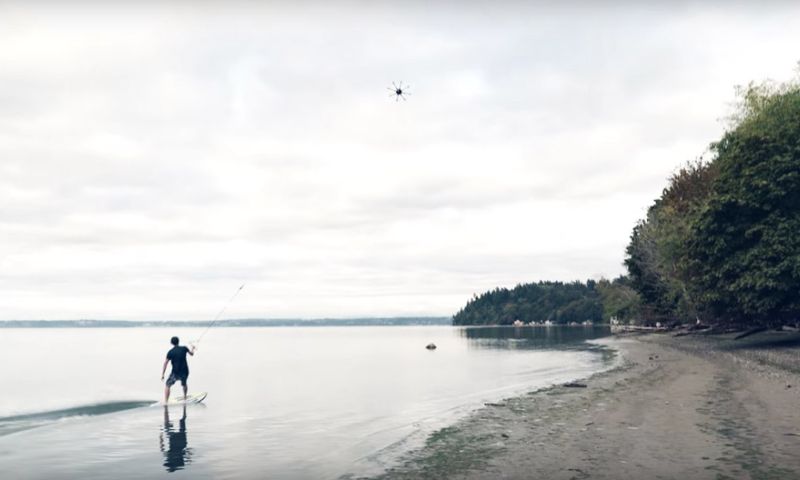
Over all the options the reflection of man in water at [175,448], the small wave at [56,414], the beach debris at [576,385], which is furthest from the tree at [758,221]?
the small wave at [56,414]

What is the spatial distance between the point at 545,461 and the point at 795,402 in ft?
42.0

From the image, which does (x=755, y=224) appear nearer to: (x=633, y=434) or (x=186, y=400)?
(x=633, y=434)

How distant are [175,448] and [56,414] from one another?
52.8ft

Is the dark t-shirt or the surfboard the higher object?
the dark t-shirt

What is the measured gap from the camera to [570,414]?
2419 centimetres

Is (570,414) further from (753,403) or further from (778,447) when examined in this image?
(778,447)

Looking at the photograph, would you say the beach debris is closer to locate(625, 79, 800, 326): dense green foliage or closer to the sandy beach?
the sandy beach

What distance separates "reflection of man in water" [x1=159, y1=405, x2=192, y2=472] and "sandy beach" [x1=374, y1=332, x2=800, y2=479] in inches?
281

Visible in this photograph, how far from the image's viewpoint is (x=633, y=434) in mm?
19078

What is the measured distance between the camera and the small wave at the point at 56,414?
30.1 metres

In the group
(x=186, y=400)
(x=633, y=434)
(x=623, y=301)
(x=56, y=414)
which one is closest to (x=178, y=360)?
(x=186, y=400)

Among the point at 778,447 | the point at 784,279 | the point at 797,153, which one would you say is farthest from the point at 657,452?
the point at 797,153

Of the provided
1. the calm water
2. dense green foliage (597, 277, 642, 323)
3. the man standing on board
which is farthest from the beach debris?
dense green foliage (597, 277, 642, 323)

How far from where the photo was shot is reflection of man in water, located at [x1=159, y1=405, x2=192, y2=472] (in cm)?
1998
